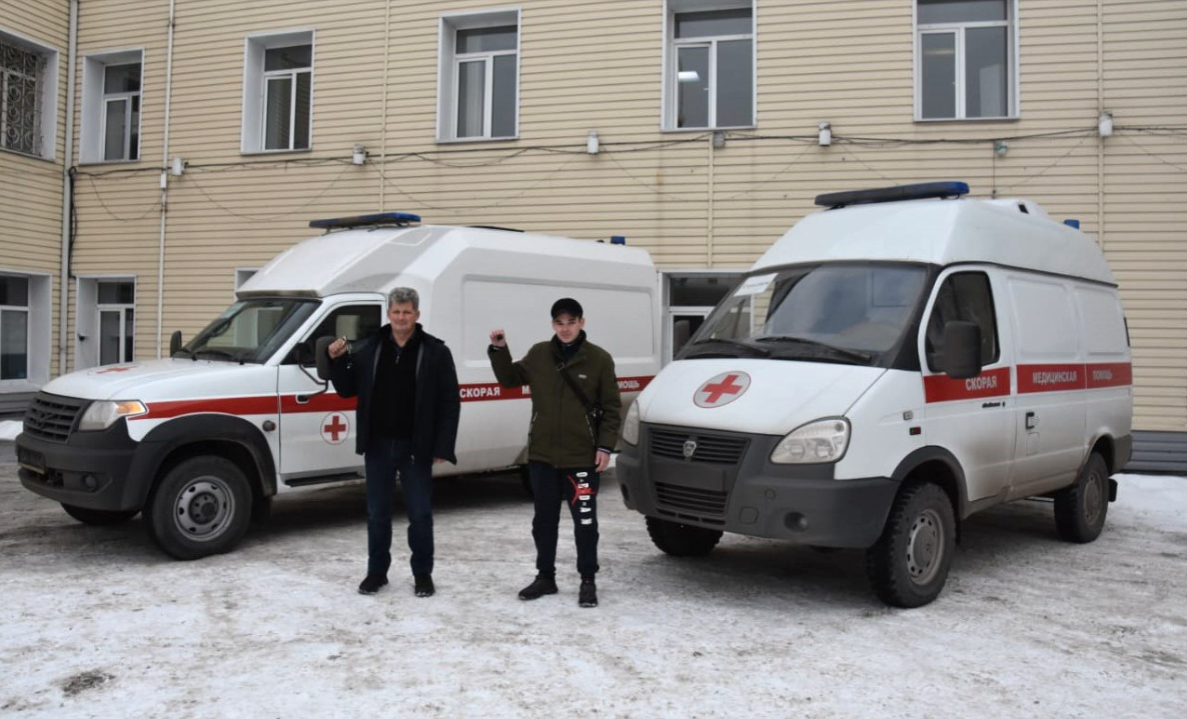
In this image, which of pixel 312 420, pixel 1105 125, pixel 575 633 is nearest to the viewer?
pixel 575 633

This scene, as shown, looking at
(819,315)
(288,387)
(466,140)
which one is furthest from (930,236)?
(466,140)

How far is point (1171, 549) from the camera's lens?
751cm

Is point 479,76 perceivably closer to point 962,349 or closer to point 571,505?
point 571,505

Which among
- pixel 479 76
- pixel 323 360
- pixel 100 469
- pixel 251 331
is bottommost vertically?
pixel 100 469

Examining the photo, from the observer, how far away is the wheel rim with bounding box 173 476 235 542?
6500 mm

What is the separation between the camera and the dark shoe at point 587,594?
5.52 meters

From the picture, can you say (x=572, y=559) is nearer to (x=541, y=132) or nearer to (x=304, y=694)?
(x=304, y=694)

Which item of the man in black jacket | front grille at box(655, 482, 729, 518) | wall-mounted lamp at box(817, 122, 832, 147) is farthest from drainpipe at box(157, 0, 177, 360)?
front grille at box(655, 482, 729, 518)

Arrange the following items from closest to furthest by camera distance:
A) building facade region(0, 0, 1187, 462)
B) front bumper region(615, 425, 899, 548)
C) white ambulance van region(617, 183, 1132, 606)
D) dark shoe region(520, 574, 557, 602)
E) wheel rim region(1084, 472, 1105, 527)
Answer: front bumper region(615, 425, 899, 548) < white ambulance van region(617, 183, 1132, 606) < dark shoe region(520, 574, 557, 602) < wheel rim region(1084, 472, 1105, 527) < building facade region(0, 0, 1187, 462)

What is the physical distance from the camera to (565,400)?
5.59 m

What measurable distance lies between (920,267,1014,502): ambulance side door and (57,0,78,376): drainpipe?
48.3 feet

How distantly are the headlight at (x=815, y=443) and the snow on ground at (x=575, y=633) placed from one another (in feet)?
3.06

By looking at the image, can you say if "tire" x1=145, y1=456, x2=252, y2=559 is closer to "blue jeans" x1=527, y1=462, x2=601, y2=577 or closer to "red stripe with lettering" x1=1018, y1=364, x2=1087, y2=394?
"blue jeans" x1=527, y1=462, x2=601, y2=577

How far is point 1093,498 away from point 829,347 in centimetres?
356
